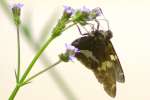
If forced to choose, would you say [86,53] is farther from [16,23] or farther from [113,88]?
[16,23]

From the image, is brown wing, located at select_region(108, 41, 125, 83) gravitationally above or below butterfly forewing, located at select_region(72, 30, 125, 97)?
below

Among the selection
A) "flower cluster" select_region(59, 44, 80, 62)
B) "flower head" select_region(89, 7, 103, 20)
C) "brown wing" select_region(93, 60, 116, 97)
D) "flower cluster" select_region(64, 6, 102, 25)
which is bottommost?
"brown wing" select_region(93, 60, 116, 97)

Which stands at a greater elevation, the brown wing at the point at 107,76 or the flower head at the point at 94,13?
the flower head at the point at 94,13

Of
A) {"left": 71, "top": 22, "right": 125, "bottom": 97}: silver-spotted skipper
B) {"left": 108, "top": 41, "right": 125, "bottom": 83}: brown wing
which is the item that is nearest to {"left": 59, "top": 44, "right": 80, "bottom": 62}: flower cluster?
{"left": 71, "top": 22, "right": 125, "bottom": 97}: silver-spotted skipper

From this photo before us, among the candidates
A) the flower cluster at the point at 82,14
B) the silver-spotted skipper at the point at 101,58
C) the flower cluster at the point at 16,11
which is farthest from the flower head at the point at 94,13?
the silver-spotted skipper at the point at 101,58

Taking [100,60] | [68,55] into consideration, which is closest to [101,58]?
[100,60]

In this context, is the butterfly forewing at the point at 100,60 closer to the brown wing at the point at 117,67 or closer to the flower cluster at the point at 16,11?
the brown wing at the point at 117,67

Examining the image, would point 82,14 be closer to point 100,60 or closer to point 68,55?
point 68,55

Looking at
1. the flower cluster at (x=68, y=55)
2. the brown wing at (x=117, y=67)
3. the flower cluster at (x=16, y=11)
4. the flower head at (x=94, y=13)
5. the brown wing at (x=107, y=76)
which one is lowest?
the brown wing at (x=117, y=67)

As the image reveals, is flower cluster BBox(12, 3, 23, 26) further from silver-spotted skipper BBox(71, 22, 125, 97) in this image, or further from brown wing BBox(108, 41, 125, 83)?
brown wing BBox(108, 41, 125, 83)
